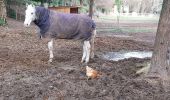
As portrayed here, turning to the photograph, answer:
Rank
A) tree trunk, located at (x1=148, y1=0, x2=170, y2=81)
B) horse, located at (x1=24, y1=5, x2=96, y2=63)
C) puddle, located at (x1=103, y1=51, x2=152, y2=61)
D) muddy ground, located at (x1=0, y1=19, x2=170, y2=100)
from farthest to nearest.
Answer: puddle, located at (x1=103, y1=51, x2=152, y2=61) < horse, located at (x1=24, y1=5, x2=96, y2=63) < tree trunk, located at (x1=148, y1=0, x2=170, y2=81) < muddy ground, located at (x1=0, y1=19, x2=170, y2=100)

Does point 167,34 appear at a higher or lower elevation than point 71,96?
higher

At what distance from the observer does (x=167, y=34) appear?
26.5 ft

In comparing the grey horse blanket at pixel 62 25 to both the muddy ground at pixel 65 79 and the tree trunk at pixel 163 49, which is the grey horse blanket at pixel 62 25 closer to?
the muddy ground at pixel 65 79

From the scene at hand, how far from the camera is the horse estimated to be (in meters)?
9.79

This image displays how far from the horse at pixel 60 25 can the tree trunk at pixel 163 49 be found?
2.54m

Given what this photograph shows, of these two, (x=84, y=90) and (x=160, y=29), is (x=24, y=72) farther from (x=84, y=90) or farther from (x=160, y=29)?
(x=160, y=29)

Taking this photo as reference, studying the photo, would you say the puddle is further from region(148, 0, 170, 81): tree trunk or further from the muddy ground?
region(148, 0, 170, 81): tree trunk

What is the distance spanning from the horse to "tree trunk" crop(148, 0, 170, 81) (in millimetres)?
2540

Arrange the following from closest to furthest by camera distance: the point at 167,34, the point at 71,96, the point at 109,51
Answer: the point at 71,96 < the point at 167,34 < the point at 109,51

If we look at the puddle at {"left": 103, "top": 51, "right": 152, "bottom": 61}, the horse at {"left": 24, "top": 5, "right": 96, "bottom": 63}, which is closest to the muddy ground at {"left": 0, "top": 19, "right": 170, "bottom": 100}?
the puddle at {"left": 103, "top": 51, "right": 152, "bottom": 61}

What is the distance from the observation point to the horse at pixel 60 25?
9.79 m

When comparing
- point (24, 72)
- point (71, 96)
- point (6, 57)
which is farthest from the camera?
point (6, 57)

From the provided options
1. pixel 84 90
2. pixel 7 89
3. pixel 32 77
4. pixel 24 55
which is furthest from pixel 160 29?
pixel 24 55

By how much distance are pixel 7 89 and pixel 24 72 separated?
1.41m
